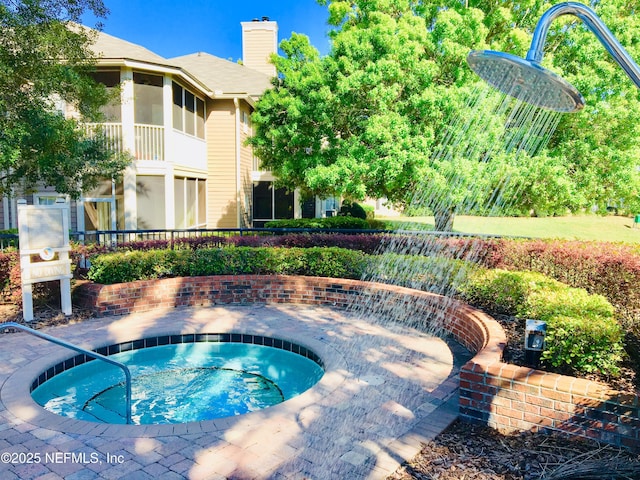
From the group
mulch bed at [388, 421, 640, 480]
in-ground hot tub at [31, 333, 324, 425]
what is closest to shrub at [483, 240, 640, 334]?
mulch bed at [388, 421, 640, 480]

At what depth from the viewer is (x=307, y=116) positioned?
476 inches

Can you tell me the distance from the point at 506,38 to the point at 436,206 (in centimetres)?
484

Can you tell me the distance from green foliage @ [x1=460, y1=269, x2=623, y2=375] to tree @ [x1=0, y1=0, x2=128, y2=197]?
8.00 m

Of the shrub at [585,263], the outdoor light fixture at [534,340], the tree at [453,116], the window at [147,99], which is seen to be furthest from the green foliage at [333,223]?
the outdoor light fixture at [534,340]

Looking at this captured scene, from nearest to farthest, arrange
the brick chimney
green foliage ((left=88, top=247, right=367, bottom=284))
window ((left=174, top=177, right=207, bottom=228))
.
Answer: green foliage ((left=88, top=247, right=367, bottom=284)) → window ((left=174, top=177, right=207, bottom=228)) → the brick chimney

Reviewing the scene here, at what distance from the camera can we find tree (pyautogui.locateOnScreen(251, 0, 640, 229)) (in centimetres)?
1026

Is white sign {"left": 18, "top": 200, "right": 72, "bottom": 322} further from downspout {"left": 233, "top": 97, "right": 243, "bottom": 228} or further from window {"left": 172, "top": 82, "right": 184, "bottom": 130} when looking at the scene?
downspout {"left": 233, "top": 97, "right": 243, "bottom": 228}

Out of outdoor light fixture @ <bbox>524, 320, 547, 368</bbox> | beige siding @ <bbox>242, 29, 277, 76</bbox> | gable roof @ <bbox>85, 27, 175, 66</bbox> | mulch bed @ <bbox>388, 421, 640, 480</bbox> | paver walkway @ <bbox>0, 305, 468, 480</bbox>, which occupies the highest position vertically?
beige siding @ <bbox>242, 29, 277, 76</bbox>

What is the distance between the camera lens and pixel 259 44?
76.2 ft

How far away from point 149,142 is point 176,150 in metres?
1.01

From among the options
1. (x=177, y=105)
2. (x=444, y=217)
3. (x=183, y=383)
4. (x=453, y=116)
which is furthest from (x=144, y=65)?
(x=183, y=383)

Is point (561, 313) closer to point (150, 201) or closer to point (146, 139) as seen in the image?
point (150, 201)

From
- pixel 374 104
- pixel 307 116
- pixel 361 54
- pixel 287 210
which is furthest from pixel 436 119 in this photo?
pixel 287 210

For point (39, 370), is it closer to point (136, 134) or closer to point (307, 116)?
point (307, 116)
